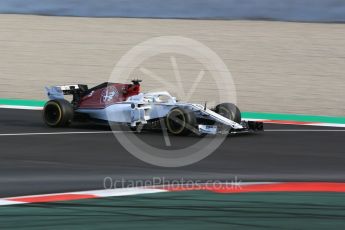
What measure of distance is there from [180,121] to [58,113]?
2294 mm

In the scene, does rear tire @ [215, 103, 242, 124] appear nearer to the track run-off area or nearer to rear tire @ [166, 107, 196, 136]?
the track run-off area

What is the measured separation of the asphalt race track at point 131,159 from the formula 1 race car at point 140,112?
19 centimetres

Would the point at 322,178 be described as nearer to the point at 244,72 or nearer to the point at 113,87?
the point at 113,87

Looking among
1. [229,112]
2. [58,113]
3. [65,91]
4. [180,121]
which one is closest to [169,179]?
[180,121]

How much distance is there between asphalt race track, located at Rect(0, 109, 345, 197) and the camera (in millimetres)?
10039

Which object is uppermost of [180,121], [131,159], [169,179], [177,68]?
[177,68]

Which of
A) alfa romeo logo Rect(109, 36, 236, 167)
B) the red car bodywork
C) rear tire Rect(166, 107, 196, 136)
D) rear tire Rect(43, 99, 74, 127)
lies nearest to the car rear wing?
rear tire Rect(43, 99, 74, 127)

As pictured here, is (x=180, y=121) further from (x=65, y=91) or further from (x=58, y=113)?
(x=65, y=91)

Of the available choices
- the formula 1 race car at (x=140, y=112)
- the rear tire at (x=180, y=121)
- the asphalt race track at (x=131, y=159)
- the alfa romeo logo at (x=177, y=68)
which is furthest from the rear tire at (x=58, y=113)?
the alfa romeo logo at (x=177, y=68)

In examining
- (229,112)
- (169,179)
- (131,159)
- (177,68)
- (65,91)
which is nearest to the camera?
(169,179)

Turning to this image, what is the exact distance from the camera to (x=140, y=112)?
1420 cm

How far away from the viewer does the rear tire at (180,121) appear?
44.7 ft

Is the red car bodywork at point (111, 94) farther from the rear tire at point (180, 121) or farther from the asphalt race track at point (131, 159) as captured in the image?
the rear tire at point (180, 121)

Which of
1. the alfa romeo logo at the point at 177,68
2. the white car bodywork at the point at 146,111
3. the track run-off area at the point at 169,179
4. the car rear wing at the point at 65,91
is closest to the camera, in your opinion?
the track run-off area at the point at 169,179
